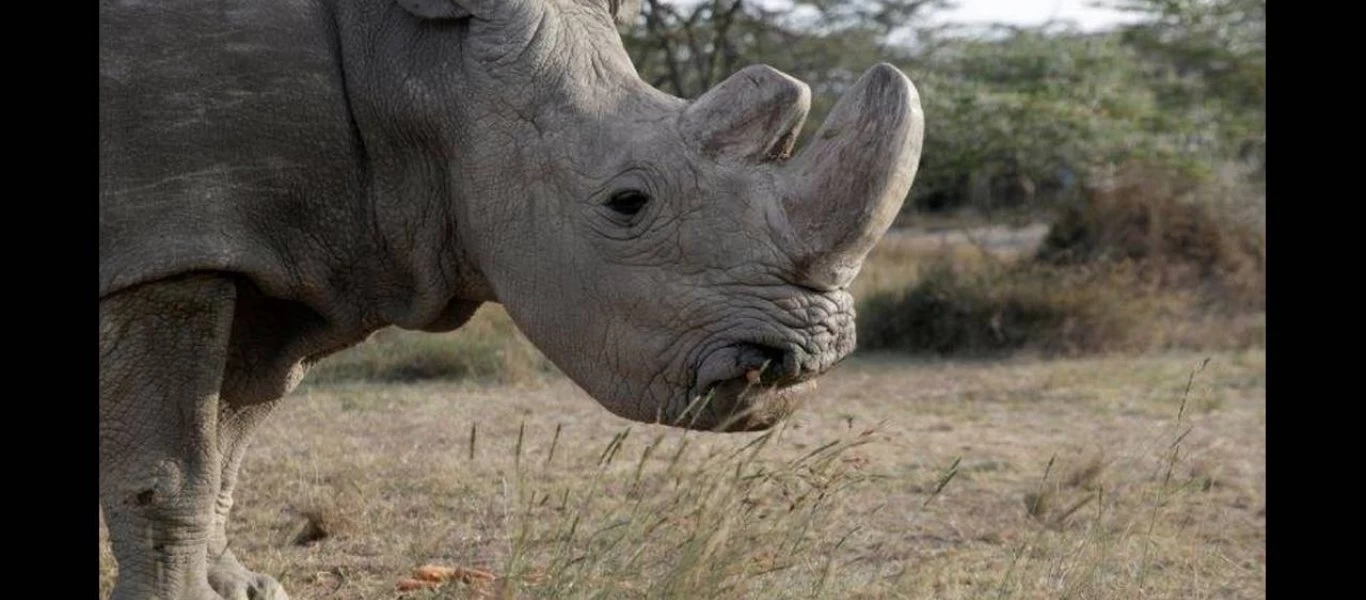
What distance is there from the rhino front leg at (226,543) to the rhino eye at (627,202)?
124 cm

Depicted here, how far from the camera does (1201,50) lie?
1873 cm

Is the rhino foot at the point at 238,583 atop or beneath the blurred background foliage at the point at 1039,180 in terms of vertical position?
atop

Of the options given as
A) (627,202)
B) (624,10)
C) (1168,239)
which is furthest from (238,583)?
(1168,239)

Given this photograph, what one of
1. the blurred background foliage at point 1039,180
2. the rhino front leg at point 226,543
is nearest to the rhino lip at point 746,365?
the rhino front leg at point 226,543

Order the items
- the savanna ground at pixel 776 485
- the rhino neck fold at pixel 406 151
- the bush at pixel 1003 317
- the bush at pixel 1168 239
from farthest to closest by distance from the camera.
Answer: the bush at pixel 1168 239, the bush at pixel 1003 317, the rhino neck fold at pixel 406 151, the savanna ground at pixel 776 485

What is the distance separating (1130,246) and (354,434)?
8351 mm

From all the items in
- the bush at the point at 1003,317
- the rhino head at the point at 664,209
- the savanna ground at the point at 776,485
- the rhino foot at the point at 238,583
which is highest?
the rhino head at the point at 664,209

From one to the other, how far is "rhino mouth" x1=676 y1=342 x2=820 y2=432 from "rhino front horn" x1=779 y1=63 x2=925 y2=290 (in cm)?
20

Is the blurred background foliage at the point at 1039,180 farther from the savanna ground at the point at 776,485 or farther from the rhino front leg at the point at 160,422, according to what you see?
the rhino front leg at the point at 160,422

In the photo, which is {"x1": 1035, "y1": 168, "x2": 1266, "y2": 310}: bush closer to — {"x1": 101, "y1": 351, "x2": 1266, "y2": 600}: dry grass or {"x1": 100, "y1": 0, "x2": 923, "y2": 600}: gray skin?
{"x1": 101, "y1": 351, "x2": 1266, "y2": 600}: dry grass

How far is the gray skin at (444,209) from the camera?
401 centimetres

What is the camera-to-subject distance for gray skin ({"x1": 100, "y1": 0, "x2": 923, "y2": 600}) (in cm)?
401
